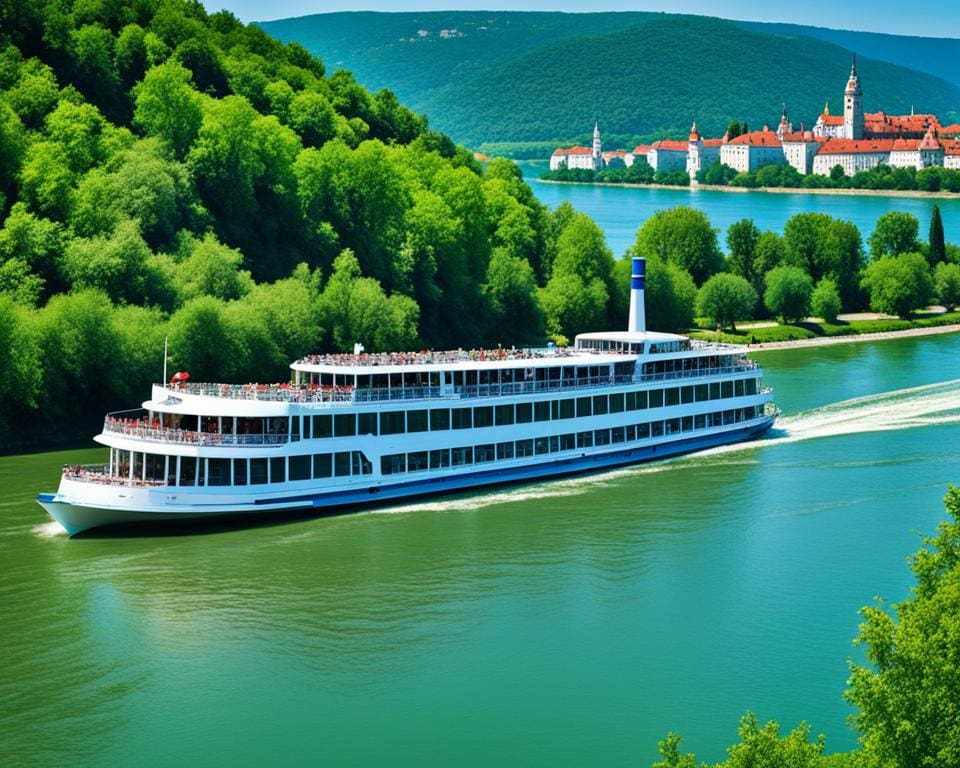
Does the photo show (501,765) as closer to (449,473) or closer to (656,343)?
(449,473)

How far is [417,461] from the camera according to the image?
37.3 meters

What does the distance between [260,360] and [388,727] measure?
25704mm

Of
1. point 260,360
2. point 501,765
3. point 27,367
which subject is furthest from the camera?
point 260,360

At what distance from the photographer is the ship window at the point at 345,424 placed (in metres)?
35.9

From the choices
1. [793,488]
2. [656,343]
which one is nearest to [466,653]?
[793,488]

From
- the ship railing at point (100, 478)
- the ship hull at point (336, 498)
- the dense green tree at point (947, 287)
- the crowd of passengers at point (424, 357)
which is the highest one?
the dense green tree at point (947, 287)

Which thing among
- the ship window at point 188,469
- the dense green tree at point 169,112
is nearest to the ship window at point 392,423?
the ship window at point 188,469

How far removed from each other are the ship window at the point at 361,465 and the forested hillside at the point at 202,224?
11251mm

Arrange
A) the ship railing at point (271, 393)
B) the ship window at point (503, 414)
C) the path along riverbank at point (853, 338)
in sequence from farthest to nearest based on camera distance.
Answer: the path along riverbank at point (853, 338)
the ship window at point (503, 414)
the ship railing at point (271, 393)

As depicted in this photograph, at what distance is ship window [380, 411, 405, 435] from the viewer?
3669 cm

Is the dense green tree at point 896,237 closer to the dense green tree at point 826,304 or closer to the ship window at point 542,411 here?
the dense green tree at point 826,304

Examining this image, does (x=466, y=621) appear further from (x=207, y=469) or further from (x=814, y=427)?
(x=814, y=427)

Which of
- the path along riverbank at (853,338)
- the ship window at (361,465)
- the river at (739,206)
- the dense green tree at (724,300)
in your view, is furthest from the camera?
the river at (739,206)

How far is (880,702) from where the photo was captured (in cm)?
1841
